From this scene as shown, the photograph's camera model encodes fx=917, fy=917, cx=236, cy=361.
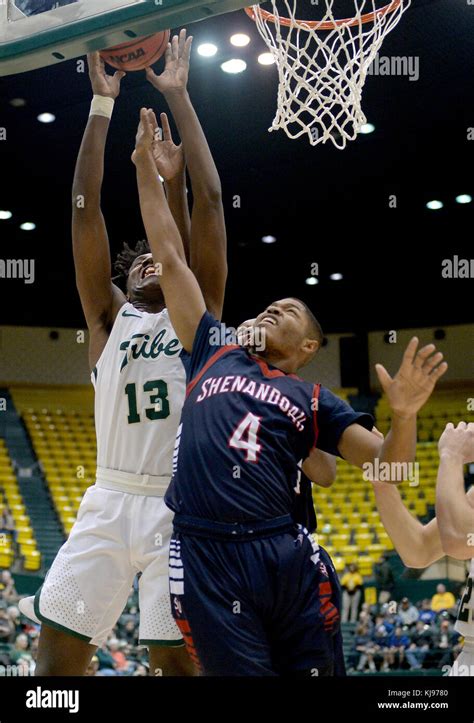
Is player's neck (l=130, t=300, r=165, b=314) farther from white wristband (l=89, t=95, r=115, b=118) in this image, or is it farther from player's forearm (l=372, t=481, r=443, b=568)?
player's forearm (l=372, t=481, r=443, b=568)

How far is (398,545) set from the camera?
312cm

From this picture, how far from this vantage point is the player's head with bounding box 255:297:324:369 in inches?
124

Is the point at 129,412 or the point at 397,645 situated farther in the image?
the point at 397,645

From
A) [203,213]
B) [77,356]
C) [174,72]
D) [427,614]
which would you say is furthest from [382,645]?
[77,356]

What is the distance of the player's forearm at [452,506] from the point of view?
276 centimetres

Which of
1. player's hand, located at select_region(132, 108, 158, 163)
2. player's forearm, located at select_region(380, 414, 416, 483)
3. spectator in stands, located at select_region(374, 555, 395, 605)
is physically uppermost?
player's hand, located at select_region(132, 108, 158, 163)

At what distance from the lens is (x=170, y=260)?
3094mm

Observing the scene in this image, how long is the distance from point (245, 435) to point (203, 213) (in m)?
0.98

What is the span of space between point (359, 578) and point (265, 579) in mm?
8107

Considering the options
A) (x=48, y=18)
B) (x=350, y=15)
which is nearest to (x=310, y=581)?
(x=48, y=18)

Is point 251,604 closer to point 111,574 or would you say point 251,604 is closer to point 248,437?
point 248,437

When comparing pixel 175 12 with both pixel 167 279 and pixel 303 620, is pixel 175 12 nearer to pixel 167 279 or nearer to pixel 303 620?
pixel 167 279

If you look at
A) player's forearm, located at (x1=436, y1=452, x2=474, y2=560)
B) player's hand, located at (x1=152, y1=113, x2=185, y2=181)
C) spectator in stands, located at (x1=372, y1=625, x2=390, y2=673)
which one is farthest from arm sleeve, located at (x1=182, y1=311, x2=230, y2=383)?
spectator in stands, located at (x1=372, y1=625, x2=390, y2=673)

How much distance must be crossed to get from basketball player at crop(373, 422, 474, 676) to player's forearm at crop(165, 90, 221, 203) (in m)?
1.27
